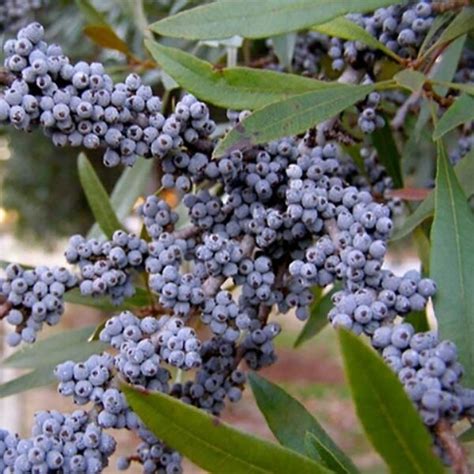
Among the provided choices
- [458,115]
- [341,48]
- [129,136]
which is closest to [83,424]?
[129,136]

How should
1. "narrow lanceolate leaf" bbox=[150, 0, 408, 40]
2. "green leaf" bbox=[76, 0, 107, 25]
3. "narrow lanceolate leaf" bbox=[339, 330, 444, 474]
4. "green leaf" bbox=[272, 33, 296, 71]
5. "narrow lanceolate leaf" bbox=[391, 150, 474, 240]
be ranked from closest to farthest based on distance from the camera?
"narrow lanceolate leaf" bbox=[339, 330, 444, 474] → "narrow lanceolate leaf" bbox=[150, 0, 408, 40] → "narrow lanceolate leaf" bbox=[391, 150, 474, 240] → "green leaf" bbox=[272, 33, 296, 71] → "green leaf" bbox=[76, 0, 107, 25]

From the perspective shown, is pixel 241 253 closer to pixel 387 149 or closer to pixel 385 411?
pixel 385 411

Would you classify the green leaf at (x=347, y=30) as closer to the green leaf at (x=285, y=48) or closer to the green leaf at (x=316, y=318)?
the green leaf at (x=285, y=48)

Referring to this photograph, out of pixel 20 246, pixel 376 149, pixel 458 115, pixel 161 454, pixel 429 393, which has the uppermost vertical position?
pixel 20 246

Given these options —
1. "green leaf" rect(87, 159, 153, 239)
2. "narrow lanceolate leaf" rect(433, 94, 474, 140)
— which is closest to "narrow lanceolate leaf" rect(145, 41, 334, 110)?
"narrow lanceolate leaf" rect(433, 94, 474, 140)

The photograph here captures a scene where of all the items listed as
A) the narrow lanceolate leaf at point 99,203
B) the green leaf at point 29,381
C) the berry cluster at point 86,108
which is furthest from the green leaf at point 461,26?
the green leaf at point 29,381

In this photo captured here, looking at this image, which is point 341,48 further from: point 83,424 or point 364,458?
point 364,458

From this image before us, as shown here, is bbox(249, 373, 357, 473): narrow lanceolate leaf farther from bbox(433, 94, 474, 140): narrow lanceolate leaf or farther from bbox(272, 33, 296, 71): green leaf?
bbox(272, 33, 296, 71): green leaf
